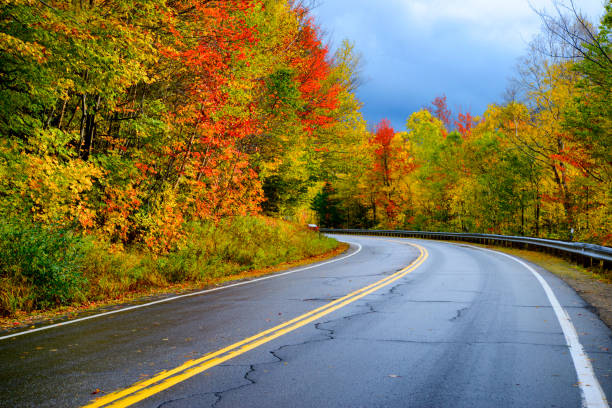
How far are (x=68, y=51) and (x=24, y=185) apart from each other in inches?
108

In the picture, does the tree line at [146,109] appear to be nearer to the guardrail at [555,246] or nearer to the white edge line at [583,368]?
the white edge line at [583,368]

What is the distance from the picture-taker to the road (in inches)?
156

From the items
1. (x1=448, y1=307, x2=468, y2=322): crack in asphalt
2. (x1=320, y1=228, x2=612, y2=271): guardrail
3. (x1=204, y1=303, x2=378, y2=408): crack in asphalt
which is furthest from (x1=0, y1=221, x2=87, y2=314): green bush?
(x1=320, y1=228, x2=612, y2=271): guardrail

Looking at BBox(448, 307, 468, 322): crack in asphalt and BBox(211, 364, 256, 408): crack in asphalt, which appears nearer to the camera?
BBox(211, 364, 256, 408): crack in asphalt

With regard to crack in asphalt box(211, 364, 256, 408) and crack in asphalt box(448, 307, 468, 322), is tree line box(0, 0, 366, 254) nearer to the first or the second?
crack in asphalt box(211, 364, 256, 408)

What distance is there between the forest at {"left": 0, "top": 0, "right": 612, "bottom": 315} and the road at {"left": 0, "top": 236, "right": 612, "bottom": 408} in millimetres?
3182

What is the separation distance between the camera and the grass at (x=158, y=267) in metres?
8.24

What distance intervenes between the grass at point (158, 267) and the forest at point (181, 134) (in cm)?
5

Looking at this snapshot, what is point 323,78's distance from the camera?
77.4ft

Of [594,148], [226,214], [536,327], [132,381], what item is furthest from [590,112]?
[132,381]

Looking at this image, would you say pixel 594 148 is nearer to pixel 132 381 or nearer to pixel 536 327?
pixel 536 327

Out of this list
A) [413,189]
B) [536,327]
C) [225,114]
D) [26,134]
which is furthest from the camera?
[413,189]

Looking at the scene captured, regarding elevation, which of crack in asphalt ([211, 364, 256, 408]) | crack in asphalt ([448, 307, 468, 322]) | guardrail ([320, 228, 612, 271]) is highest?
guardrail ([320, 228, 612, 271])

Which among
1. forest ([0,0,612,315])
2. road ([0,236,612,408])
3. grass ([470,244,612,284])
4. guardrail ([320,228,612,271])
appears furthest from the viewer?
guardrail ([320,228,612,271])
